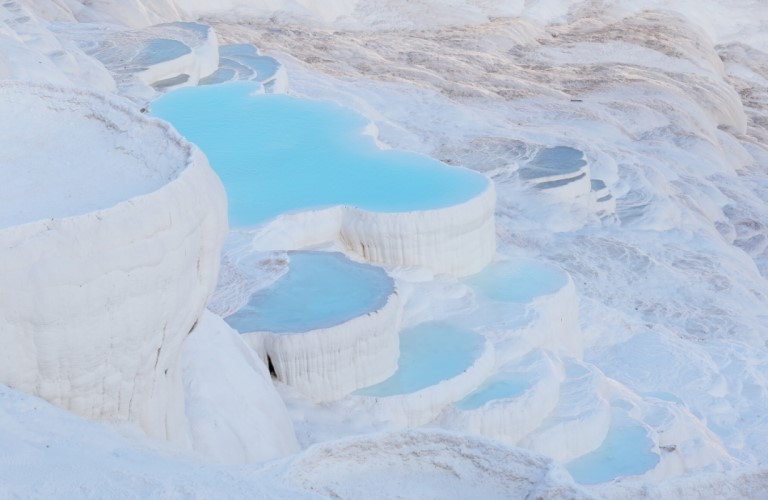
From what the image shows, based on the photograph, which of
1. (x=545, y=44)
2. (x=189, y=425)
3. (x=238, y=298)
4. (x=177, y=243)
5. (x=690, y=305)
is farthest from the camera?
(x=545, y=44)

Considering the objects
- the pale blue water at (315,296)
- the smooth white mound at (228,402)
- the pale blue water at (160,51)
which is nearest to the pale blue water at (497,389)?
the pale blue water at (315,296)

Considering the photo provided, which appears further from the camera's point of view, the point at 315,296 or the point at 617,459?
the point at 315,296

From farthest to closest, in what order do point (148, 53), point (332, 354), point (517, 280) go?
point (148, 53)
point (517, 280)
point (332, 354)

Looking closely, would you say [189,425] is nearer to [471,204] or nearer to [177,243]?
[177,243]

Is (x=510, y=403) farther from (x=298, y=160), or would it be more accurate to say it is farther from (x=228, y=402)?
(x=298, y=160)

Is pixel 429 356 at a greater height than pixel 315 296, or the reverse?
pixel 315 296

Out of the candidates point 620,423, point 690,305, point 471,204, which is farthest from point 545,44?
point 620,423

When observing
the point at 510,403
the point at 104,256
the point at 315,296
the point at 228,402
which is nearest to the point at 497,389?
the point at 510,403
